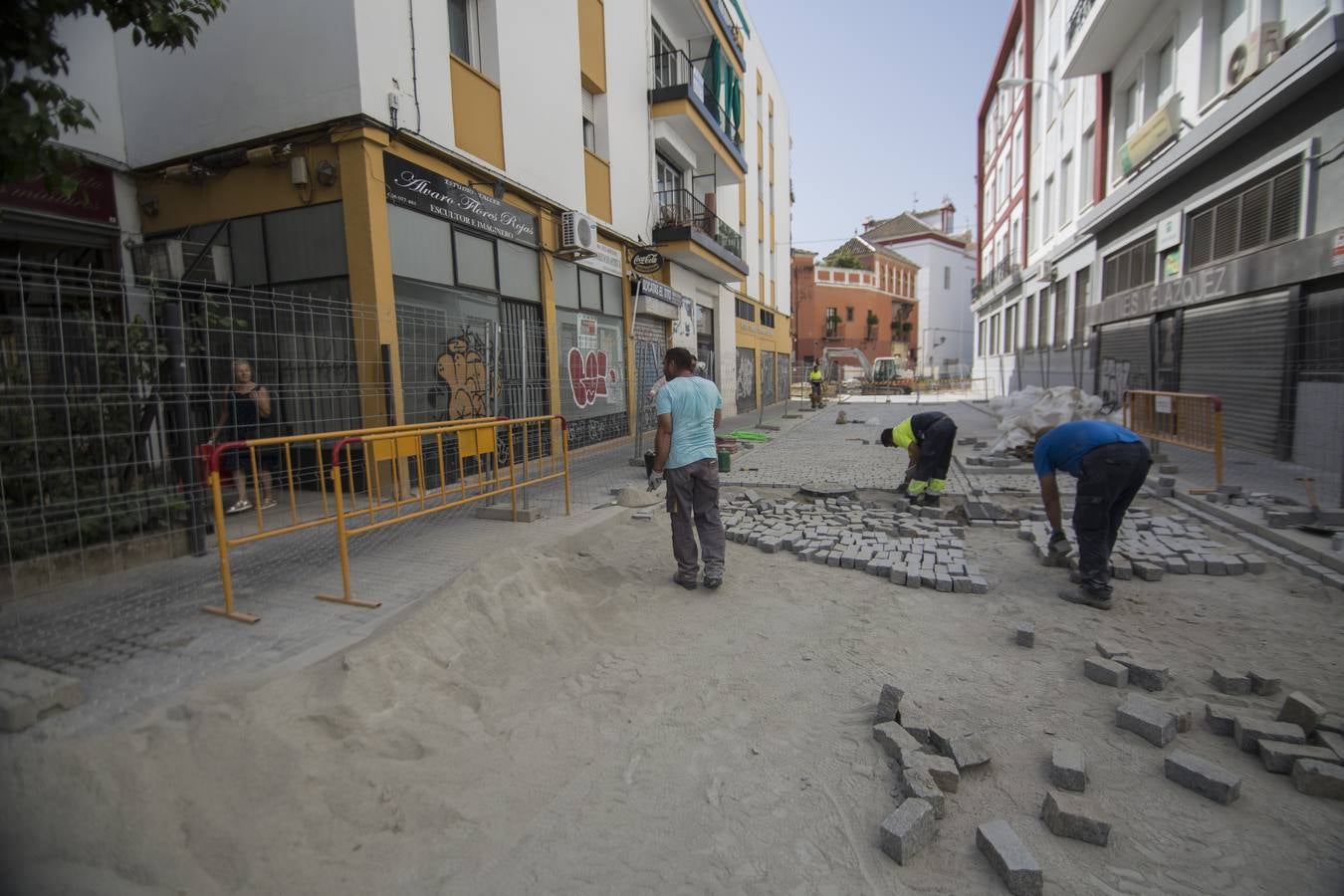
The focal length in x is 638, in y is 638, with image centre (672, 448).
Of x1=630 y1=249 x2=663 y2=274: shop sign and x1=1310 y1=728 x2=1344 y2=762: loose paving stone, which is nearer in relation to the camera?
x1=1310 y1=728 x2=1344 y2=762: loose paving stone

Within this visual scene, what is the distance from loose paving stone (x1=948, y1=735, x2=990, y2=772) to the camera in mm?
2750

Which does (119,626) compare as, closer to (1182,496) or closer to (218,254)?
(218,254)

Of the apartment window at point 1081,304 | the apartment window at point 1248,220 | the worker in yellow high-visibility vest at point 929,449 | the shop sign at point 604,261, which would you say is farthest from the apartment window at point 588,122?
the apartment window at point 1081,304

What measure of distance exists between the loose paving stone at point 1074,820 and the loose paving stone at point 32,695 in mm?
4064

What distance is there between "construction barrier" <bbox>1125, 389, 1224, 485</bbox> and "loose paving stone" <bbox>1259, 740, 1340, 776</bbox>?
20.6 feet


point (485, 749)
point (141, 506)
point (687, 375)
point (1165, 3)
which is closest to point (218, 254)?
point (141, 506)

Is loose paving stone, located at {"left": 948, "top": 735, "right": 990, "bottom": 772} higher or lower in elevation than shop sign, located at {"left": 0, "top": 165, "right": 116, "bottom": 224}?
lower

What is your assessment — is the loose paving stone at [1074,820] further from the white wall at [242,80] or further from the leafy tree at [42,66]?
the white wall at [242,80]

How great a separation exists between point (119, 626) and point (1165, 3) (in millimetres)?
19984

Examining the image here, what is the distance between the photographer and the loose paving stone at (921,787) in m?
2.47

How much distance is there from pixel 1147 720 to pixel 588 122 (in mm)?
12689

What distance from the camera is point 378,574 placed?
15.4ft

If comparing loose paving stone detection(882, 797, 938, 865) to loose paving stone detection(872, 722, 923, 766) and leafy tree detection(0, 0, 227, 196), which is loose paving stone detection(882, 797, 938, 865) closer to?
loose paving stone detection(872, 722, 923, 766)

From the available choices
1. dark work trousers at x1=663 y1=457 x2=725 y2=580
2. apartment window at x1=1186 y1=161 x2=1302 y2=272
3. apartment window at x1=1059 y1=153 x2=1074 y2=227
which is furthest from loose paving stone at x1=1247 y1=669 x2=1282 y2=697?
apartment window at x1=1059 y1=153 x2=1074 y2=227
